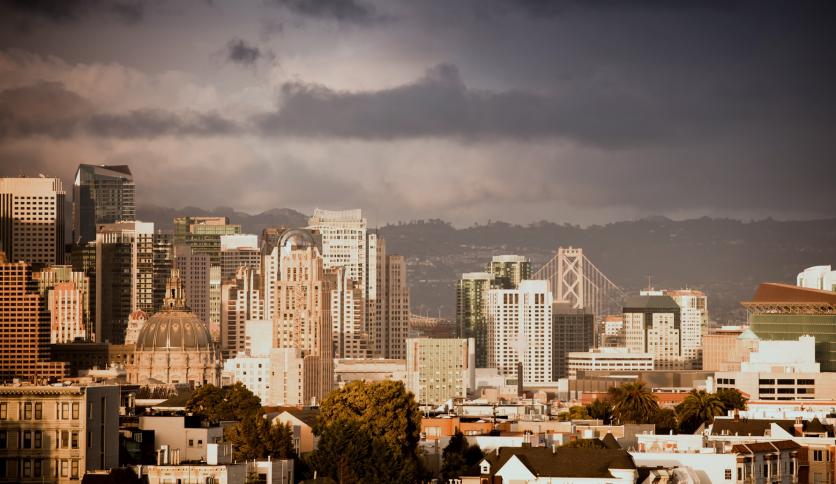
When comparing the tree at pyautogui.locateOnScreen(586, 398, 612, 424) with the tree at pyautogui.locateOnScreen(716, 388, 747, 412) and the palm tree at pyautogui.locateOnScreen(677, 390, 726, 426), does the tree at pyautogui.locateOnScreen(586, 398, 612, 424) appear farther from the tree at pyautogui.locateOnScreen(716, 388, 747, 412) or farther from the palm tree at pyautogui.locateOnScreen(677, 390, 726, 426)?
the tree at pyautogui.locateOnScreen(716, 388, 747, 412)

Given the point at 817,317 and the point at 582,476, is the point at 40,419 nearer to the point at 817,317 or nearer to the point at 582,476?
the point at 582,476

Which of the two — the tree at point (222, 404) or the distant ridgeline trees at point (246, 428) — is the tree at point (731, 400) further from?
the distant ridgeline trees at point (246, 428)

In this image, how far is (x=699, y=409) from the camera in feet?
374

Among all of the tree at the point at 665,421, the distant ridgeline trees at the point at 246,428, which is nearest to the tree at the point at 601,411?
the tree at the point at 665,421

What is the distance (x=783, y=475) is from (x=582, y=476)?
37.5 ft

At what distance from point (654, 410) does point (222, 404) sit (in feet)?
87.9

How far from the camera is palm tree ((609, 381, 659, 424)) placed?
110688mm

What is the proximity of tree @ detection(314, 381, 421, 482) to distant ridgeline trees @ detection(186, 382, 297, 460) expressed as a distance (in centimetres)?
155

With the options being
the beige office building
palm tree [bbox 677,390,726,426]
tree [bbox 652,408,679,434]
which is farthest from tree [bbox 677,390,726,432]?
the beige office building

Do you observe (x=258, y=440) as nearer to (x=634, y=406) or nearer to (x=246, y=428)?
(x=246, y=428)

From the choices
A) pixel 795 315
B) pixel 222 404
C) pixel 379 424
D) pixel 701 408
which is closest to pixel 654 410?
pixel 701 408

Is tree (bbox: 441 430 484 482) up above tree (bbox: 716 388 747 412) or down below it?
below

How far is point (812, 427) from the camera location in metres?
92.2

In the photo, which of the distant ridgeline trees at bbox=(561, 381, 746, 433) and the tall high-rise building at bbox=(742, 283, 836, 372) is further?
the tall high-rise building at bbox=(742, 283, 836, 372)
